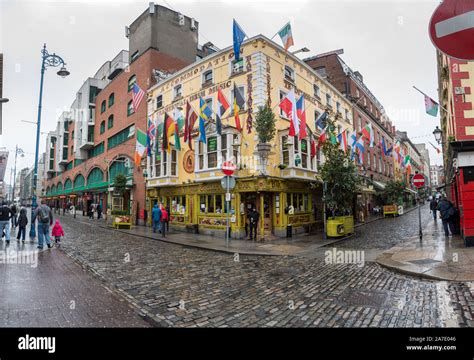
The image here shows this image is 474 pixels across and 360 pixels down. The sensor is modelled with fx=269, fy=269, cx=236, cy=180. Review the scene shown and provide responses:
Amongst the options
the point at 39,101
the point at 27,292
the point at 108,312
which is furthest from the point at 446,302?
the point at 39,101

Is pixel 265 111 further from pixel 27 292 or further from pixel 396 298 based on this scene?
pixel 27 292

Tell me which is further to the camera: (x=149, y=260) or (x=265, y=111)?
(x=265, y=111)

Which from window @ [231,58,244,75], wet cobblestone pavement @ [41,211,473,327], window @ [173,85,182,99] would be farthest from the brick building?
wet cobblestone pavement @ [41,211,473,327]

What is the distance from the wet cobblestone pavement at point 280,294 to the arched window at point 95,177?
29077 millimetres

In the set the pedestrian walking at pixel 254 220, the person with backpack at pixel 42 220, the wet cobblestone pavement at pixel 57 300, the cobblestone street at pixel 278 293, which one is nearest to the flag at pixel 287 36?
the pedestrian walking at pixel 254 220

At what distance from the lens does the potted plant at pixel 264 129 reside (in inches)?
572

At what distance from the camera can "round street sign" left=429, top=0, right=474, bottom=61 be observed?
188cm

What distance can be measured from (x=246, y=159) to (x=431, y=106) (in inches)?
382

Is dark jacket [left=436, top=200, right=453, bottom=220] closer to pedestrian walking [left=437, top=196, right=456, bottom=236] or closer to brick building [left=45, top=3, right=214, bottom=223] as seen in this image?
pedestrian walking [left=437, top=196, right=456, bottom=236]

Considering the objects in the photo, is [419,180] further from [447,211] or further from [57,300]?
[57,300]

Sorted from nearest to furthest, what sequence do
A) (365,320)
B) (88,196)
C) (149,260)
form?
(365,320), (149,260), (88,196)

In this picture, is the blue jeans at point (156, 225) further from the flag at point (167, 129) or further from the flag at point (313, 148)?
the flag at point (313, 148)

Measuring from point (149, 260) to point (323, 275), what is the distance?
5.71m

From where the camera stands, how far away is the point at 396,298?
5.23m
